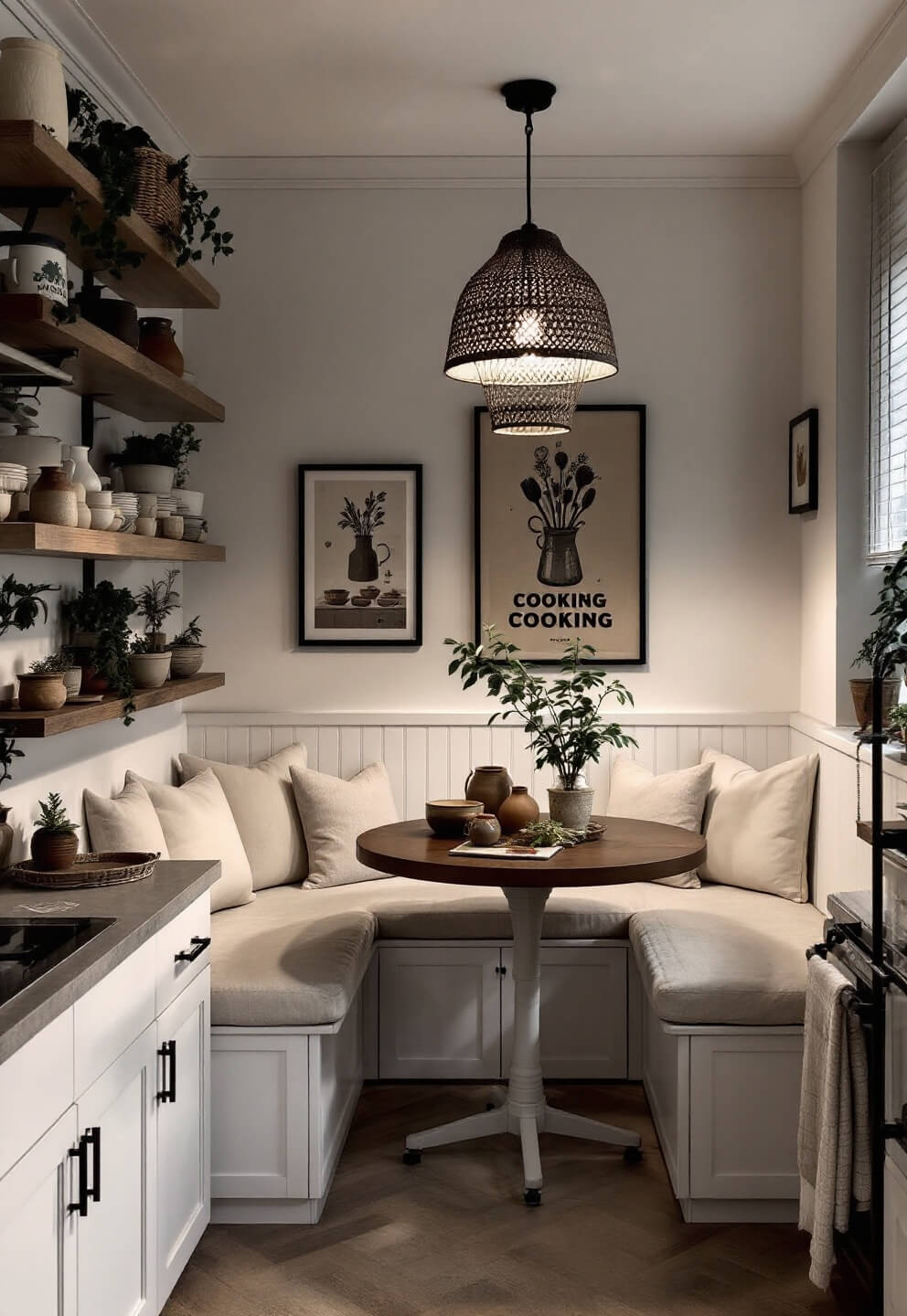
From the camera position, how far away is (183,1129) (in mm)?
2537

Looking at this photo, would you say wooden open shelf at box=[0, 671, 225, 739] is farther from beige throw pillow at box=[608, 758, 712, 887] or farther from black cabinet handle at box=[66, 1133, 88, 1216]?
beige throw pillow at box=[608, 758, 712, 887]

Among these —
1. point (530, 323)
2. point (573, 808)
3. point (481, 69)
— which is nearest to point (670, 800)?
point (573, 808)

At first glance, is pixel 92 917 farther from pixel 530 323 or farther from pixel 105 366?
pixel 530 323

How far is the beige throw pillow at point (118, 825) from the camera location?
3.14 m

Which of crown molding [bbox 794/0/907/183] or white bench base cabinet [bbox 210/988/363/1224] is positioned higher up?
crown molding [bbox 794/0/907/183]

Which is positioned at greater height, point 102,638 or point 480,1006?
point 102,638

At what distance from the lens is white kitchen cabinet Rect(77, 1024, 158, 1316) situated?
1.96 meters

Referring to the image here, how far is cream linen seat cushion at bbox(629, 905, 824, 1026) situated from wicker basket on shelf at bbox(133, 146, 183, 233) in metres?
2.25

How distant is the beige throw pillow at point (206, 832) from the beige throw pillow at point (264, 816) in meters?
0.12

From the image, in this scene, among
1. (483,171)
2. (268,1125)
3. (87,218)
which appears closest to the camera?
(87,218)

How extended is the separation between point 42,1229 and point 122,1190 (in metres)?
0.38

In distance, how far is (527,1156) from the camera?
3059mm

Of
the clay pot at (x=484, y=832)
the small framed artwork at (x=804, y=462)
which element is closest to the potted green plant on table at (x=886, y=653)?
the small framed artwork at (x=804, y=462)

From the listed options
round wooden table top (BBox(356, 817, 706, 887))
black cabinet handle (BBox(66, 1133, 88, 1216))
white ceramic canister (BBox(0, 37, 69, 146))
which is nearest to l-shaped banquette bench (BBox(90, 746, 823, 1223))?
round wooden table top (BBox(356, 817, 706, 887))
